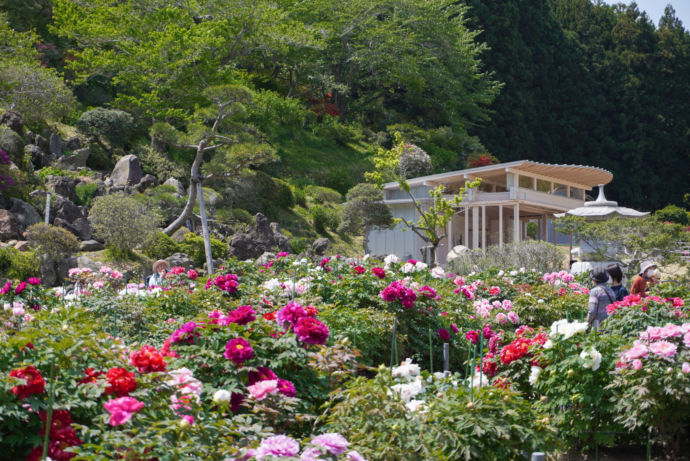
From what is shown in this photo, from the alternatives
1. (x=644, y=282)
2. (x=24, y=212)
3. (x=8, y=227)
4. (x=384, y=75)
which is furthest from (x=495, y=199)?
(x=644, y=282)

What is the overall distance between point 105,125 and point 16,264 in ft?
39.3

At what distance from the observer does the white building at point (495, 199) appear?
24.4m

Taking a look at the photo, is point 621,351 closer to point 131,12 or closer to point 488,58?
point 131,12

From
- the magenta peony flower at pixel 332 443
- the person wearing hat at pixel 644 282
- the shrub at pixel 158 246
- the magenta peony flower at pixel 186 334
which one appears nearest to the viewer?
the magenta peony flower at pixel 332 443

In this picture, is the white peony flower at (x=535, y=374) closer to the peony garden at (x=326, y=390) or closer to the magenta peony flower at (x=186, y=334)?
the peony garden at (x=326, y=390)

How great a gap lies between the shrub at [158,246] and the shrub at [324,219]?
9100mm

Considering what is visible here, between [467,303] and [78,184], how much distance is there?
14622 millimetres

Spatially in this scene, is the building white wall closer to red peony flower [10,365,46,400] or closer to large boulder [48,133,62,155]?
large boulder [48,133,62,155]

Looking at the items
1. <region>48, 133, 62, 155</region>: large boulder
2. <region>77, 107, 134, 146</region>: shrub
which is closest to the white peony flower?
<region>48, 133, 62, 155</region>: large boulder

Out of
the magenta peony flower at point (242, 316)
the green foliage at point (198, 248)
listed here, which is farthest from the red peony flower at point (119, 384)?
the green foliage at point (198, 248)

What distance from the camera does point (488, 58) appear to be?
42.9 metres

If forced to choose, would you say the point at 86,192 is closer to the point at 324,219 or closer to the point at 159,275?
the point at 324,219

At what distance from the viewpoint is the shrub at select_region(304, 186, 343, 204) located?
89.1 ft

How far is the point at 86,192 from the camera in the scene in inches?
696
